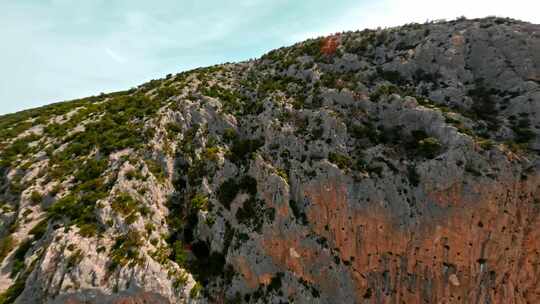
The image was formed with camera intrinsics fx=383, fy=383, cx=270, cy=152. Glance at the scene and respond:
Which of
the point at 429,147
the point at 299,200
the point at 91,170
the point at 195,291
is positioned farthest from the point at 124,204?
the point at 429,147

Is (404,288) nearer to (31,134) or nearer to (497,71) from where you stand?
(497,71)

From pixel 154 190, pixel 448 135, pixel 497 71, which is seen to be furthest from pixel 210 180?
pixel 497 71

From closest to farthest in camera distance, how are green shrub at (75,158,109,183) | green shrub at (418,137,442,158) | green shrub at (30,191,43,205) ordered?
1. green shrub at (418,137,442,158)
2. green shrub at (30,191,43,205)
3. green shrub at (75,158,109,183)

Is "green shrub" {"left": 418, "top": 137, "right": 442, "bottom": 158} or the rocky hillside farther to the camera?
"green shrub" {"left": 418, "top": 137, "right": 442, "bottom": 158}

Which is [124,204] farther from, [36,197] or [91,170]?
[36,197]

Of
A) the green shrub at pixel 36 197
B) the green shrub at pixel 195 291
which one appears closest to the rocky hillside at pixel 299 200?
the green shrub at pixel 195 291

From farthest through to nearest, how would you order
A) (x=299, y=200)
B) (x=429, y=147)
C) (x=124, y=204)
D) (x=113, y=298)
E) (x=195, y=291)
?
(x=429, y=147) → (x=299, y=200) → (x=124, y=204) → (x=195, y=291) → (x=113, y=298)

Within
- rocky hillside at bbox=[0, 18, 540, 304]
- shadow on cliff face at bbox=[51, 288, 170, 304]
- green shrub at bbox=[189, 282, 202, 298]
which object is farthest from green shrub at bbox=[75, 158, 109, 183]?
green shrub at bbox=[189, 282, 202, 298]

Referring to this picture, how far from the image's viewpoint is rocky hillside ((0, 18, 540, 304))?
89.0ft

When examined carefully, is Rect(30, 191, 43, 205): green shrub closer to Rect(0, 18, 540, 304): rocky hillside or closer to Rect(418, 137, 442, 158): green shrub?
Rect(0, 18, 540, 304): rocky hillside

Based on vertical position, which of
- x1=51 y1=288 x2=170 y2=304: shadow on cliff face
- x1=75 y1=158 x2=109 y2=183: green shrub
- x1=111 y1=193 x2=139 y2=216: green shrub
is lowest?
x1=51 y1=288 x2=170 y2=304: shadow on cliff face

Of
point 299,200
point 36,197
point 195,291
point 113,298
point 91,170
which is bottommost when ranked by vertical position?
point 195,291

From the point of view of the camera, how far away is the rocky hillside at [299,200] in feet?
89.0

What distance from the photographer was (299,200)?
30688mm
